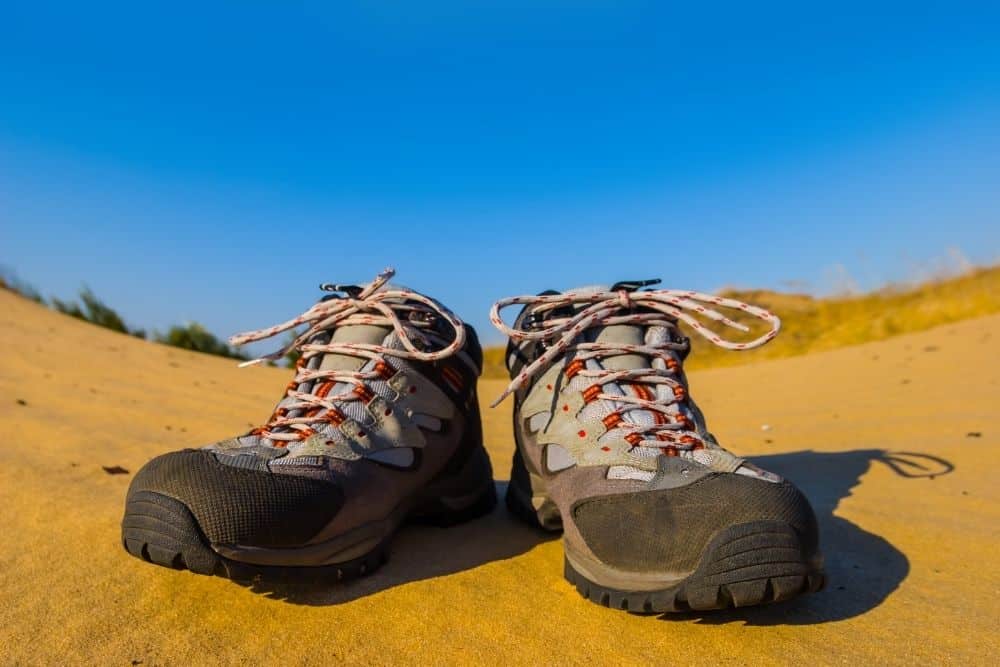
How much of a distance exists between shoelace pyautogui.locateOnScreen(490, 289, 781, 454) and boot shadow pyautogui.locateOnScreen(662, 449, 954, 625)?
44 cm

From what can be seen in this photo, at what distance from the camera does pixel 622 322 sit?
1.79 m

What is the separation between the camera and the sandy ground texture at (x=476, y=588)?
1.18m

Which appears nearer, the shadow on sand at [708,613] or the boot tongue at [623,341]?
the shadow on sand at [708,613]

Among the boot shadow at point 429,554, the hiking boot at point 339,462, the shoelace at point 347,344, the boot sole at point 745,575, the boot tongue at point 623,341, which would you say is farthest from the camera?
the boot tongue at point 623,341

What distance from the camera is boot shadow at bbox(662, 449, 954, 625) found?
4.31 ft

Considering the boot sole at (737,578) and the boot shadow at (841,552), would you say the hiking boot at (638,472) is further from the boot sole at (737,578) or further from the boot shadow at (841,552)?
the boot shadow at (841,552)

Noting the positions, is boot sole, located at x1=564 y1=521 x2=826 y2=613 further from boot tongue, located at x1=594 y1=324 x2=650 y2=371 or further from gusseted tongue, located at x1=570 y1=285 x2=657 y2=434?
boot tongue, located at x1=594 y1=324 x2=650 y2=371

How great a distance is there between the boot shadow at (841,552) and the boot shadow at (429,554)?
52cm

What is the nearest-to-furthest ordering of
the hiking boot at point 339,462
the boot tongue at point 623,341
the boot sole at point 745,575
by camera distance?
the boot sole at point 745,575, the hiking boot at point 339,462, the boot tongue at point 623,341

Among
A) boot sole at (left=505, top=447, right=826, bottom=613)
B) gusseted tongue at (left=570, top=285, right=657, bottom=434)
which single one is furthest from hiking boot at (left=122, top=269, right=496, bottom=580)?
boot sole at (left=505, top=447, right=826, bottom=613)

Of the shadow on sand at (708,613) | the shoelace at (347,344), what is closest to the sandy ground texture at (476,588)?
the shadow on sand at (708,613)

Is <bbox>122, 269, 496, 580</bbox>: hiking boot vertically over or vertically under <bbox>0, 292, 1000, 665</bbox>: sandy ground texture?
over

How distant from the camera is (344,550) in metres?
1.42

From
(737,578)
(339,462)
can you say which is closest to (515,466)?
(339,462)
